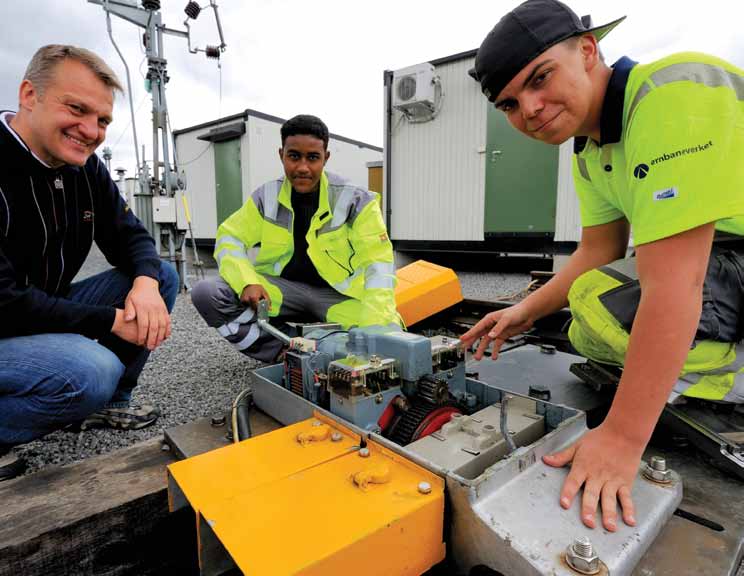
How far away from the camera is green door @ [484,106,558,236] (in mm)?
6586

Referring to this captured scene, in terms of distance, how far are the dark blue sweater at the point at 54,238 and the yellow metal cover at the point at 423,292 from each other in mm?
1547

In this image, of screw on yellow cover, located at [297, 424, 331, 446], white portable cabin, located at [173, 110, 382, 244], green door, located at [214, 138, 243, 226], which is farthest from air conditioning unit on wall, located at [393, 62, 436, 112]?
screw on yellow cover, located at [297, 424, 331, 446]

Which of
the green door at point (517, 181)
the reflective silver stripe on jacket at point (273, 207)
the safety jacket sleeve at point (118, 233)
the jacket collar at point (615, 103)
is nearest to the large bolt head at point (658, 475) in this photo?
the jacket collar at point (615, 103)

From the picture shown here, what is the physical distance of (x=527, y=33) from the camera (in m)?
1.07

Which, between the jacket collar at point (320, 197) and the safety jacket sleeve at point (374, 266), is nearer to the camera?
the safety jacket sleeve at point (374, 266)

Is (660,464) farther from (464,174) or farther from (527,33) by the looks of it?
(464,174)

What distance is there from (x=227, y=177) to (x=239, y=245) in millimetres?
8081

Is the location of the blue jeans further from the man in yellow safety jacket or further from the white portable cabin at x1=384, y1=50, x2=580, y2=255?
the white portable cabin at x1=384, y1=50, x2=580, y2=255

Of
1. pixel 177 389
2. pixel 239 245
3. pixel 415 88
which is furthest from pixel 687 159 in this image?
pixel 415 88

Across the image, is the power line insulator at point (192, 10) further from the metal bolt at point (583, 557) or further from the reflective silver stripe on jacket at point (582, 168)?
the metal bolt at point (583, 557)

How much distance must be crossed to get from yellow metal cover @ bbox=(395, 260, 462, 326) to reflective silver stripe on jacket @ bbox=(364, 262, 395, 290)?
0.46m

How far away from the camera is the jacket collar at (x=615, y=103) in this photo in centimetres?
117

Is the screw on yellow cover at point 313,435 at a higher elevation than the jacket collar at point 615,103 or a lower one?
lower

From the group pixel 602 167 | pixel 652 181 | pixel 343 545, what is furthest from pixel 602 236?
pixel 343 545
